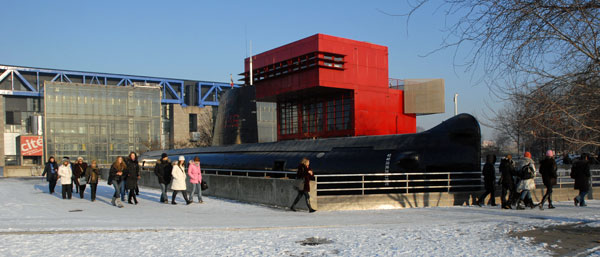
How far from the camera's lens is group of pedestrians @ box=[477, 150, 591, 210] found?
41.5 feet

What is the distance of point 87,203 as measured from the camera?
1523 cm

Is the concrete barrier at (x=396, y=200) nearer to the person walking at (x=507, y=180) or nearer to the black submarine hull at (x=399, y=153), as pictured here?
the black submarine hull at (x=399, y=153)

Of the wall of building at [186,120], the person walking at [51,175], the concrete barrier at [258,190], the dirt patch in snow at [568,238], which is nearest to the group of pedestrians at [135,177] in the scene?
the concrete barrier at [258,190]

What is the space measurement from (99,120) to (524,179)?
65651mm

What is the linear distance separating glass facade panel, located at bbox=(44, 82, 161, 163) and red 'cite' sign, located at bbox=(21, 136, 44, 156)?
7.72m

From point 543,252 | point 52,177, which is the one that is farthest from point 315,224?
point 52,177

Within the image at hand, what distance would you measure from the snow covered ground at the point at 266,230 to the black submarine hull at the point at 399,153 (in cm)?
197

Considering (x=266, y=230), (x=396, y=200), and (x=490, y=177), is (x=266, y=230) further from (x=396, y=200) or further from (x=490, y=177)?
(x=490, y=177)

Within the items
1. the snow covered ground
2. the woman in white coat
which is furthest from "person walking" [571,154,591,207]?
the woman in white coat

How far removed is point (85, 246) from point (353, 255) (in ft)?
13.5

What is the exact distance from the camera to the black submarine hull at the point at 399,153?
14.7m

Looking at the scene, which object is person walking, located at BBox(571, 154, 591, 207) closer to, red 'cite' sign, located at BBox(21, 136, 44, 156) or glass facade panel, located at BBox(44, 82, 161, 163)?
Answer: glass facade panel, located at BBox(44, 82, 161, 163)

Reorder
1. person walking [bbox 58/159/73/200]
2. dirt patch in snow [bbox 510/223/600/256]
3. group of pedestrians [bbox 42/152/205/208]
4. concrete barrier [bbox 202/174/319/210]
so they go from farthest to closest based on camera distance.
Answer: person walking [bbox 58/159/73/200]
group of pedestrians [bbox 42/152/205/208]
concrete barrier [bbox 202/174/319/210]
dirt patch in snow [bbox 510/223/600/256]

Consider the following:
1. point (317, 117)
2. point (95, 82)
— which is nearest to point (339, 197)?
point (317, 117)
